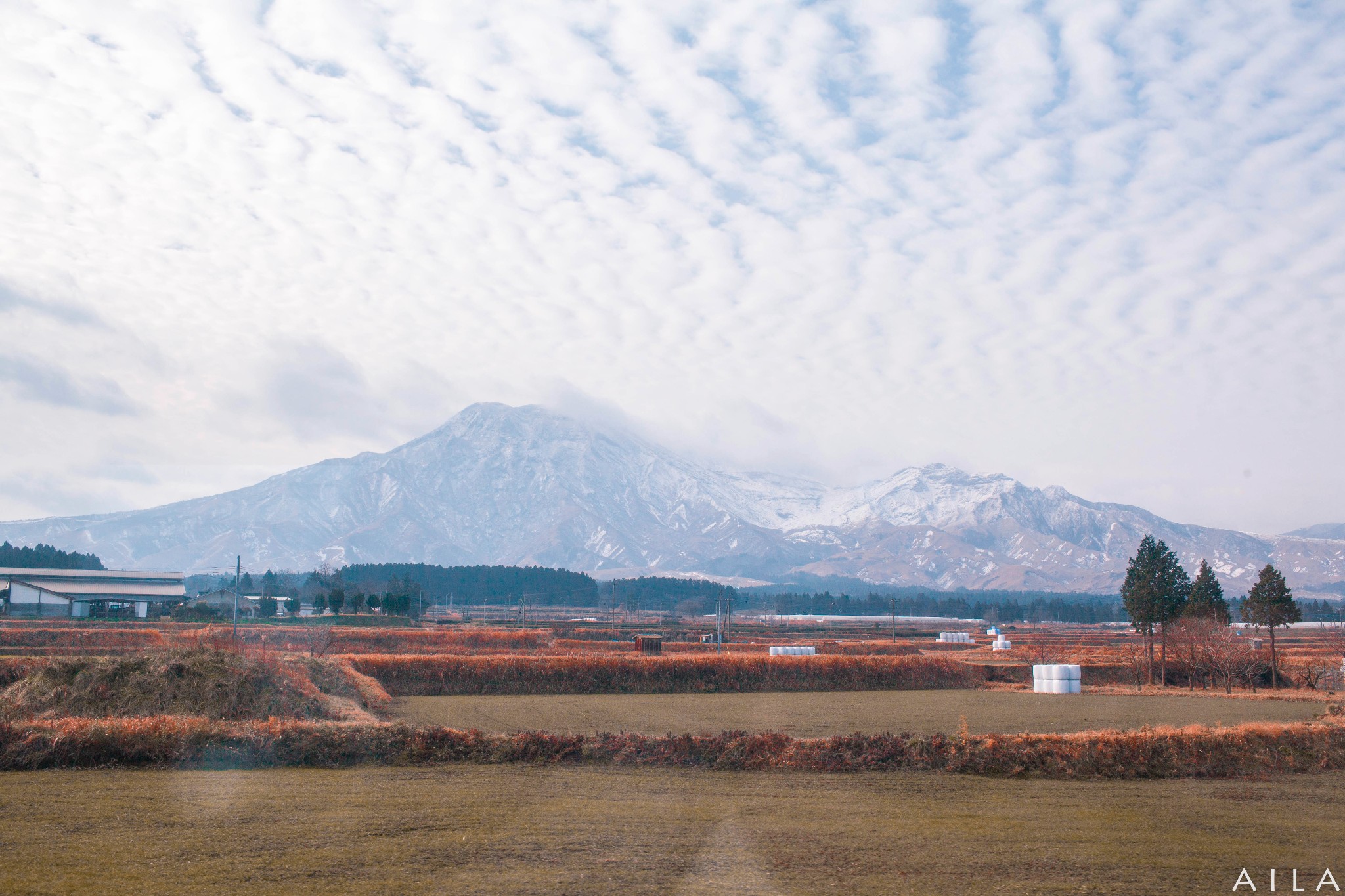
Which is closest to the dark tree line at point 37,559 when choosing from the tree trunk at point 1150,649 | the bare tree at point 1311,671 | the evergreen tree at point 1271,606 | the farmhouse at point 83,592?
the farmhouse at point 83,592

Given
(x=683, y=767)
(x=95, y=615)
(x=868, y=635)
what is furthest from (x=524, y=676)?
(x=868, y=635)

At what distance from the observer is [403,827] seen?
45.9 feet

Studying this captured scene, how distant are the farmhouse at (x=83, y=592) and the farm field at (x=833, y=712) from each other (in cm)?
6969

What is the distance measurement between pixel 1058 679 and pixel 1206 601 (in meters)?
16.2

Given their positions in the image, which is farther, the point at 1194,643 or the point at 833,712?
the point at 1194,643

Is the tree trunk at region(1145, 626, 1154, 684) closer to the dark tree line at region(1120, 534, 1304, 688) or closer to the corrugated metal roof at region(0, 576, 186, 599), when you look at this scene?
the dark tree line at region(1120, 534, 1304, 688)

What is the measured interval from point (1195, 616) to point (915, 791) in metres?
49.1

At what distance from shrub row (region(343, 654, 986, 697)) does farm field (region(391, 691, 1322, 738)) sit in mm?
2901

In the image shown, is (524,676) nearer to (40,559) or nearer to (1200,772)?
(1200,772)

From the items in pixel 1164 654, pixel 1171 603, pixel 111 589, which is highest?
pixel 1171 603

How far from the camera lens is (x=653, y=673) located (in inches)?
2042

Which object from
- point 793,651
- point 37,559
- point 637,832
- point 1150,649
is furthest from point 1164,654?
point 37,559

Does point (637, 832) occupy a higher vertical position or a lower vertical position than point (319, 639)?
higher

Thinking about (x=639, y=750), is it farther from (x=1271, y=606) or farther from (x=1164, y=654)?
(x=1271, y=606)
